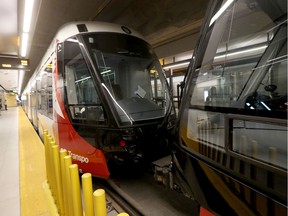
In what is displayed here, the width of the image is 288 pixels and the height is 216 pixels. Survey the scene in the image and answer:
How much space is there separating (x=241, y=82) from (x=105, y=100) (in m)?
1.88

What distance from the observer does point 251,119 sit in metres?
1.00

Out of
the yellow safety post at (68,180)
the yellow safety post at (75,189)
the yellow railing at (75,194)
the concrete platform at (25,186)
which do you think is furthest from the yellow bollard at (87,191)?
the concrete platform at (25,186)

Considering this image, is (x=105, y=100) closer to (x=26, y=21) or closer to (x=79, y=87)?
(x=79, y=87)

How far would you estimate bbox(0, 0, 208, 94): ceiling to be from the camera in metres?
4.54

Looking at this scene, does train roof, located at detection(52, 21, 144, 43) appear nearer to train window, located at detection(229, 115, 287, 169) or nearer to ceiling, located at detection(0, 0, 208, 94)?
ceiling, located at detection(0, 0, 208, 94)

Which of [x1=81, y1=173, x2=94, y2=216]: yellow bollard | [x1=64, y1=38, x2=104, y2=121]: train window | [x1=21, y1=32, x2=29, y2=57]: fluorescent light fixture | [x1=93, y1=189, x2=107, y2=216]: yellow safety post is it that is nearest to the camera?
[x1=93, y1=189, x2=107, y2=216]: yellow safety post

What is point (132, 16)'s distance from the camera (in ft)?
17.0

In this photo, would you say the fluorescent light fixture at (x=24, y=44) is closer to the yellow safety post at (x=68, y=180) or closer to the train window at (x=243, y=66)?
the yellow safety post at (x=68, y=180)

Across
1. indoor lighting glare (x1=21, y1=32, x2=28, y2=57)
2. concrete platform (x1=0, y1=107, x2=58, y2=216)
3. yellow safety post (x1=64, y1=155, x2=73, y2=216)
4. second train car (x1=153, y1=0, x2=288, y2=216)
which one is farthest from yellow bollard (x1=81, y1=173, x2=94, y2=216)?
indoor lighting glare (x1=21, y1=32, x2=28, y2=57)

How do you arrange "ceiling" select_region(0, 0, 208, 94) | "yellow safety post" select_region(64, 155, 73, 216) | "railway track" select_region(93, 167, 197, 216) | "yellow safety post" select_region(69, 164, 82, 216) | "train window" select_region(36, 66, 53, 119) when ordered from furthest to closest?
1. "ceiling" select_region(0, 0, 208, 94)
2. "train window" select_region(36, 66, 53, 119)
3. "railway track" select_region(93, 167, 197, 216)
4. "yellow safety post" select_region(64, 155, 73, 216)
5. "yellow safety post" select_region(69, 164, 82, 216)

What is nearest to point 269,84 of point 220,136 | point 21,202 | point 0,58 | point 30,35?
point 220,136

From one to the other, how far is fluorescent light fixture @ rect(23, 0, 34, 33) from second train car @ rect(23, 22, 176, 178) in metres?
1.63

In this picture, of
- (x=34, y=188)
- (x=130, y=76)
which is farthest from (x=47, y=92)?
(x=34, y=188)

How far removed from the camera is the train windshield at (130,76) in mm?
2949
